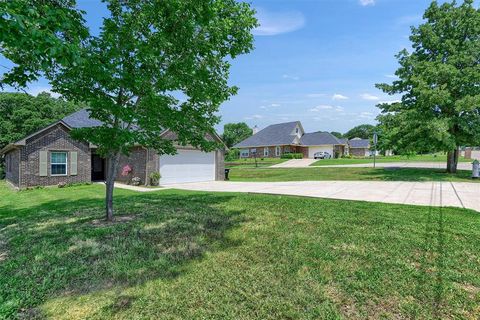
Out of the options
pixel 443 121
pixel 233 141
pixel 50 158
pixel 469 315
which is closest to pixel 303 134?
pixel 233 141

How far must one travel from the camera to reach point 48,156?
627 inches

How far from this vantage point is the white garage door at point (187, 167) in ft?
A: 56.9

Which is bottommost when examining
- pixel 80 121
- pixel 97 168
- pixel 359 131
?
pixel 97 168

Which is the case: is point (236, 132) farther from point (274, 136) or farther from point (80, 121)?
point (80, 121)

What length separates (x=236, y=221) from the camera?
6.83 metres

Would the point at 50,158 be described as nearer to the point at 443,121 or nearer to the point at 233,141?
the point at 443,121

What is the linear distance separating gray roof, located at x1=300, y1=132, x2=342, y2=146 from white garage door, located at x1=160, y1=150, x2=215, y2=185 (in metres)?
29.5

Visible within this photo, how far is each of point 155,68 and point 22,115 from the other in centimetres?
2907

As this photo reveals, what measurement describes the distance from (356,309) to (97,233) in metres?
5.31

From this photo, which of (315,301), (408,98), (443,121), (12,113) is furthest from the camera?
(12,113)

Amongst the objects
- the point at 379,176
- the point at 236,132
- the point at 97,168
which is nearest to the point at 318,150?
the point at 379,176

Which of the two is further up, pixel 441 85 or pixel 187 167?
pixel 441 85

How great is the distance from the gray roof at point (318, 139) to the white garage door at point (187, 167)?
2945 centimetres

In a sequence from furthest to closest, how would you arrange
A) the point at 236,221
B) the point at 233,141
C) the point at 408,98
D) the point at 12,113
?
the point at 233,141 → the point at 12,113 → the point at 408,98 → the point at 236,221
